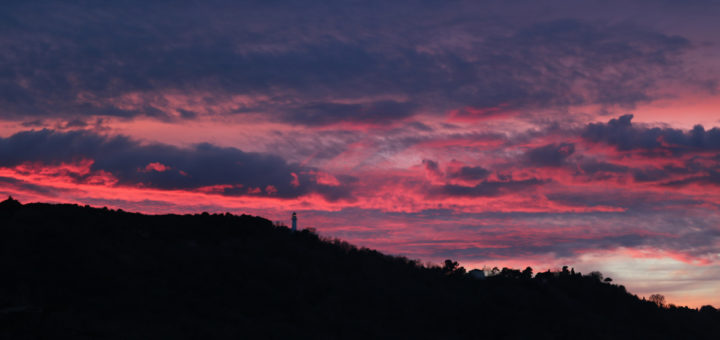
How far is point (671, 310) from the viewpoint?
58.9 m

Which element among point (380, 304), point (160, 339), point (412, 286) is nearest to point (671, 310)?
point (412, 286)

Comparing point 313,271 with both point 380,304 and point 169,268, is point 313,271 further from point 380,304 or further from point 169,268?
point 169,268

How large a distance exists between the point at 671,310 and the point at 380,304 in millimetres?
35109

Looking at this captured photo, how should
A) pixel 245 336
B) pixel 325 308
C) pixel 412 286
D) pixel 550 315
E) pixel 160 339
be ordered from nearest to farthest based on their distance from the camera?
1. pixel 160 339
2. pixel 245 336
3. pixel 325 308
4. pixel 550 315
5. pixel 412 286

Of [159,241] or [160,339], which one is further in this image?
[159,241]

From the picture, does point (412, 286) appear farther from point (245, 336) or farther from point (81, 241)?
point (81, 241)

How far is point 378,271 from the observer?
1837 inches

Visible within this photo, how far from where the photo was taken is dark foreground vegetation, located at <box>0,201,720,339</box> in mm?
29369

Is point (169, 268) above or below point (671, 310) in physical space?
above

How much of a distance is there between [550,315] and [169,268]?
24499mm

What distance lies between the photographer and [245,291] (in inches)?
1416

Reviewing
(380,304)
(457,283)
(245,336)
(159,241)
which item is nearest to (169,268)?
(159,241)

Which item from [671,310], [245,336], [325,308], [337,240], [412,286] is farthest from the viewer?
[671,310]

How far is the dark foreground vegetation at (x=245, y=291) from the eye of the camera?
29369 mm
